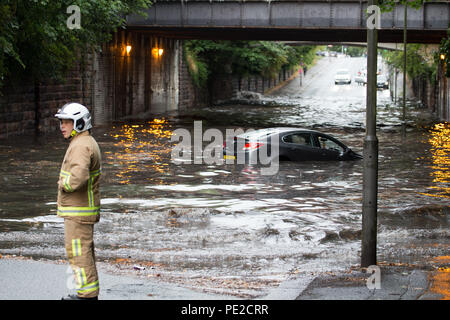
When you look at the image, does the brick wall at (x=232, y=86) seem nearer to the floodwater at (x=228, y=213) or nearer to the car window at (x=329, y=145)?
the floodwater at (x=228, y=213)

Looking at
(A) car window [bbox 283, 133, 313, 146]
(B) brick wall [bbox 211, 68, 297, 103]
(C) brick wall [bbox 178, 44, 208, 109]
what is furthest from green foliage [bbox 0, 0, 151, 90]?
(B) brick wall [bbox 211, 68, 297, 103]

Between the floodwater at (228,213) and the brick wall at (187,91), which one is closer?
the floodwater at (228,213)

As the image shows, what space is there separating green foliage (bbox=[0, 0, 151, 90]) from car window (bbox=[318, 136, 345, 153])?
993 cm

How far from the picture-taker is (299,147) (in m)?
23.7

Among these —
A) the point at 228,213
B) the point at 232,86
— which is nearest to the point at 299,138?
the point at 228,213

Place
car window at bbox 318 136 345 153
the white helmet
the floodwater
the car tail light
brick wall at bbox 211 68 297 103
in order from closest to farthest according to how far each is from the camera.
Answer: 1. the white helmet
2. the floodwater
3. the car tail light
4. car window at bbox 318 136 345 153
5. brick wall at bbox 211 68 297 103

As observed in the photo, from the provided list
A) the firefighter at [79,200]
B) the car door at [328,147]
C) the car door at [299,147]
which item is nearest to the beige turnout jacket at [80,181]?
the firefighter at [79,200]

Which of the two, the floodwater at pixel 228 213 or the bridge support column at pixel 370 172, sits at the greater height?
the bridge support column at pixel 370 172

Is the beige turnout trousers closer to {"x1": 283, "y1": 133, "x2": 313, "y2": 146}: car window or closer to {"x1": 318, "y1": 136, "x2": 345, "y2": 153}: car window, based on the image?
{"x1": 283, "y1": 133, "x2": 313, "y2": 146}: car window

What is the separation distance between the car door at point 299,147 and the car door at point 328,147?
7.5 inches

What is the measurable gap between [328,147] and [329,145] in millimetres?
123

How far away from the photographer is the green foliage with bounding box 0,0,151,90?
2634 centimetres

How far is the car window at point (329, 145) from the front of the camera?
24509 mm

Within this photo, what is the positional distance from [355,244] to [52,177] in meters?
10.3
